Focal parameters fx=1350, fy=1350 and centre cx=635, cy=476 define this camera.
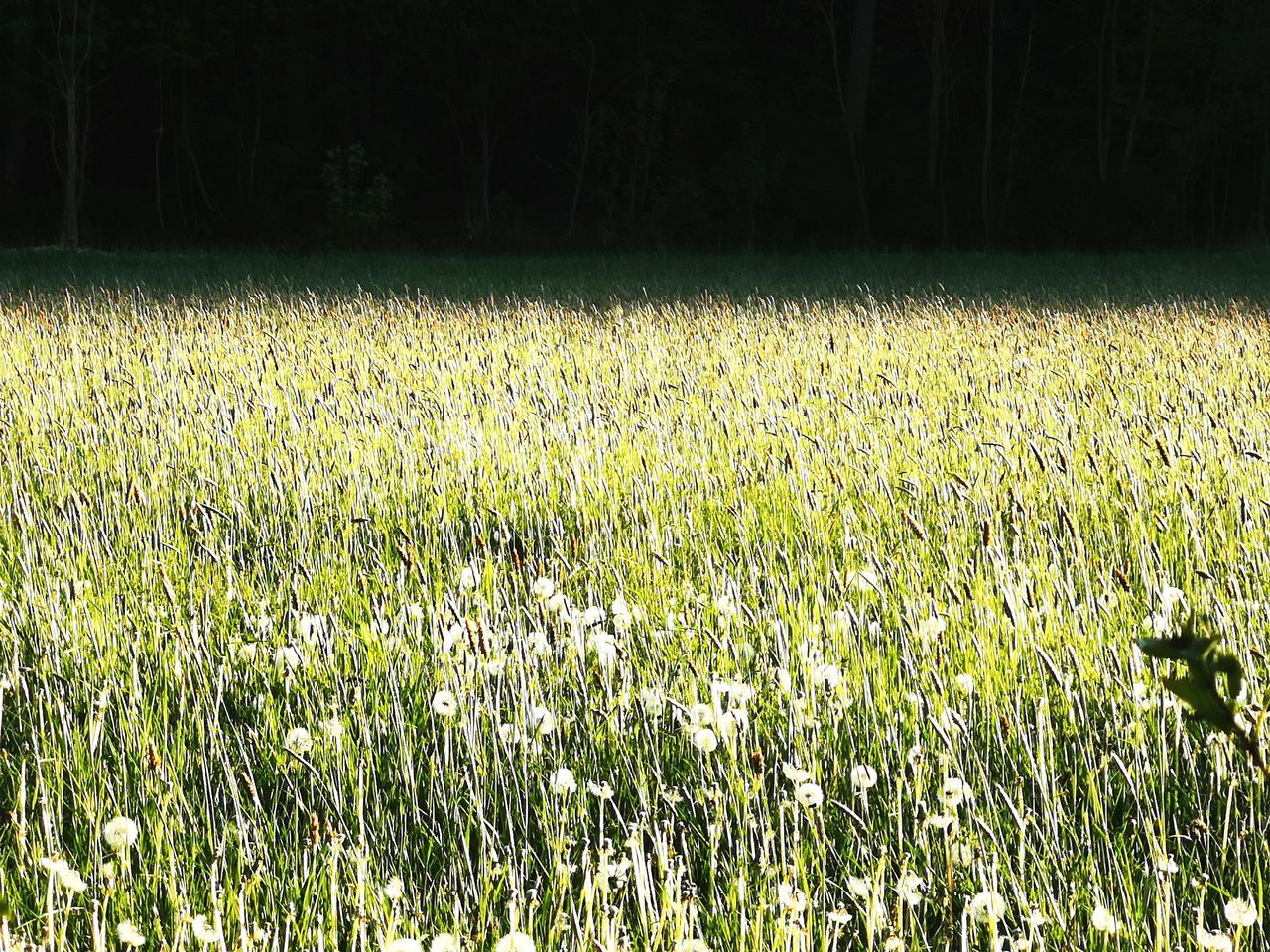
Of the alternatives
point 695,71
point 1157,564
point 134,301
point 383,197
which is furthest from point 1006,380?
point 695,71

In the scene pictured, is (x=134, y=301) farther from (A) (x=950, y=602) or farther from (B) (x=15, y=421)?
(A) (x=950, y=602)

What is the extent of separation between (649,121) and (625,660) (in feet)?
107

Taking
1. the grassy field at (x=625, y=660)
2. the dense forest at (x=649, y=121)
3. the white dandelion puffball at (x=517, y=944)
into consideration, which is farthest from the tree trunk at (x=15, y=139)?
the white dandelion puffball at (x=517, y=944)

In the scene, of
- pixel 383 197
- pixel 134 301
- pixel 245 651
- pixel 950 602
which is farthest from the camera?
pixel 383 197

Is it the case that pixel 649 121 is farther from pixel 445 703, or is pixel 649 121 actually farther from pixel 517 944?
pixel 517 944

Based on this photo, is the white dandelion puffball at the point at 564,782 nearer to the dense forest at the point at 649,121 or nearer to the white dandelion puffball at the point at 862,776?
the white dandelion puffball at the point at 862,776

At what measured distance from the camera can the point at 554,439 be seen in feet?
18.1

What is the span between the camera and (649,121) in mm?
33969

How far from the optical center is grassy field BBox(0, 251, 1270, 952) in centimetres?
194

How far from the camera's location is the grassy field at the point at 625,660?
194 cm

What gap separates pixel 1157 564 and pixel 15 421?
195 inches

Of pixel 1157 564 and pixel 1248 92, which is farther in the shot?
pixel 1248 92

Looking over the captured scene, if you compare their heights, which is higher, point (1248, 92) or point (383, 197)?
point (1248, 92)

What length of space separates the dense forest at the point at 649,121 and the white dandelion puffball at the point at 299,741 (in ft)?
90.8
